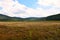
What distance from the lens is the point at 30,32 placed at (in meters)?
7.93

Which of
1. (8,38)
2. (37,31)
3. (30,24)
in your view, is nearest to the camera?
(8,38)

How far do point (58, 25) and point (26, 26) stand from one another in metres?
1.44

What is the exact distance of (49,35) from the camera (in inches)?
309

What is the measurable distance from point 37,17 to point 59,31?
3.90 feet

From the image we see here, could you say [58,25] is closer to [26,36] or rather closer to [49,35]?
[49,35]

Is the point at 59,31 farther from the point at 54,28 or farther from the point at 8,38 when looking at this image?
the point at 8,38

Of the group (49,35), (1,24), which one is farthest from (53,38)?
(1,24)

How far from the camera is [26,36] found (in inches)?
304

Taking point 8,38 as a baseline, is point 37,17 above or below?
above

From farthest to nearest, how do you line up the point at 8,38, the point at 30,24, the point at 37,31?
the point at 30,24 → the point at 37,31 → the point at 8,38

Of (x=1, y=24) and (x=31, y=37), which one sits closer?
(x=31, y=37)

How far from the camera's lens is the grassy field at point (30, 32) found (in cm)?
766

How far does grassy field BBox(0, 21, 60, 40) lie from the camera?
7.66m

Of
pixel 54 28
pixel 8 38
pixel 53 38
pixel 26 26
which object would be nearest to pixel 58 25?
pixel 54 28
